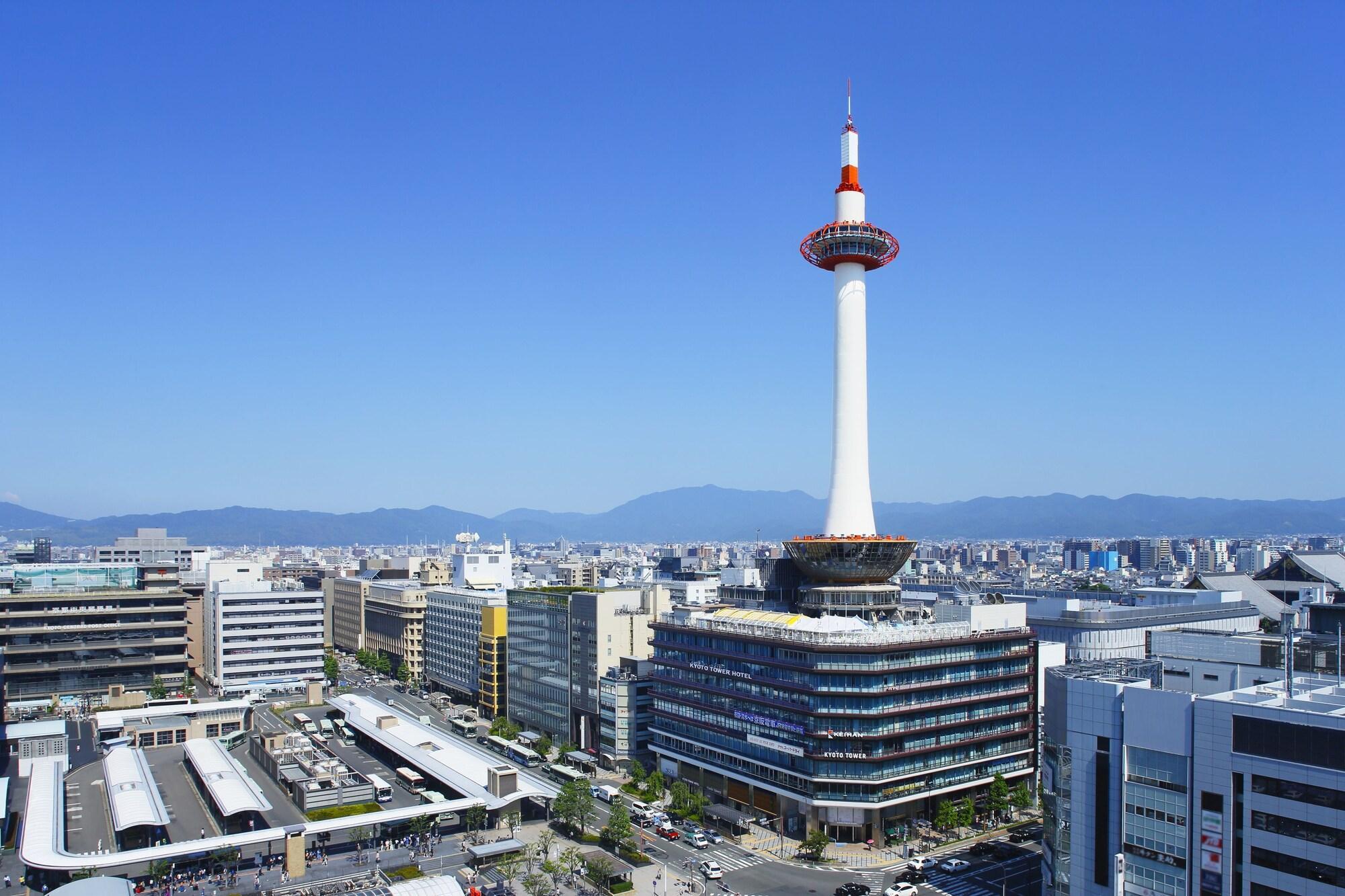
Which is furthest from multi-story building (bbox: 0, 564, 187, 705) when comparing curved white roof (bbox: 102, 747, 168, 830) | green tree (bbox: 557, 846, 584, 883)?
green tree (bbox: 557, 846, 584, 883)

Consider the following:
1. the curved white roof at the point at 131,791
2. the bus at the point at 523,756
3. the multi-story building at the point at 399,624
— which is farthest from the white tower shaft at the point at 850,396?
the multi-story building at the point at 399,624

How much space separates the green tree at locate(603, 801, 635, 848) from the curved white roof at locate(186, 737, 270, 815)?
934 inches

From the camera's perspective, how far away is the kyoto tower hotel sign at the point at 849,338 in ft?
283

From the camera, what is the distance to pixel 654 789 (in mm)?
74875

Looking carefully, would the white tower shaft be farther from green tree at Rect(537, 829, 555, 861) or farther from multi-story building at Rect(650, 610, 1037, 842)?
green tree at Rect(537, 829, 555, 861)

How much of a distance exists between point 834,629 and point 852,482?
22517mm

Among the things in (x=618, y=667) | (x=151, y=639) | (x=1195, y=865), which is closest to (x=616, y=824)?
(x=618, y=667)

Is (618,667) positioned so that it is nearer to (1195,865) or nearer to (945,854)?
(945,854)

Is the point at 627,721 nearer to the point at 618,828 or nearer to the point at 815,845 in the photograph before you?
the point at 618,828

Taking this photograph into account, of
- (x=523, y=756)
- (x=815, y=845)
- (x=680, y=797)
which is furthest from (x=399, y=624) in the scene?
(x=815, y=845)

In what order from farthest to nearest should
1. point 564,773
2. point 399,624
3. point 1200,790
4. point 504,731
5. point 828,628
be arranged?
point 399,624 → point 504,731 → point 564,773 → point 828,628 → point 1200,790

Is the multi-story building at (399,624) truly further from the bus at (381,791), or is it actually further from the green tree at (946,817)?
the green tree at (946,817)

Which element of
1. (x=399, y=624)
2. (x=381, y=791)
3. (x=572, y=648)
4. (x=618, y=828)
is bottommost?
(x=381, y=791)

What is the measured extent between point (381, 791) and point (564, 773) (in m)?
14.5
